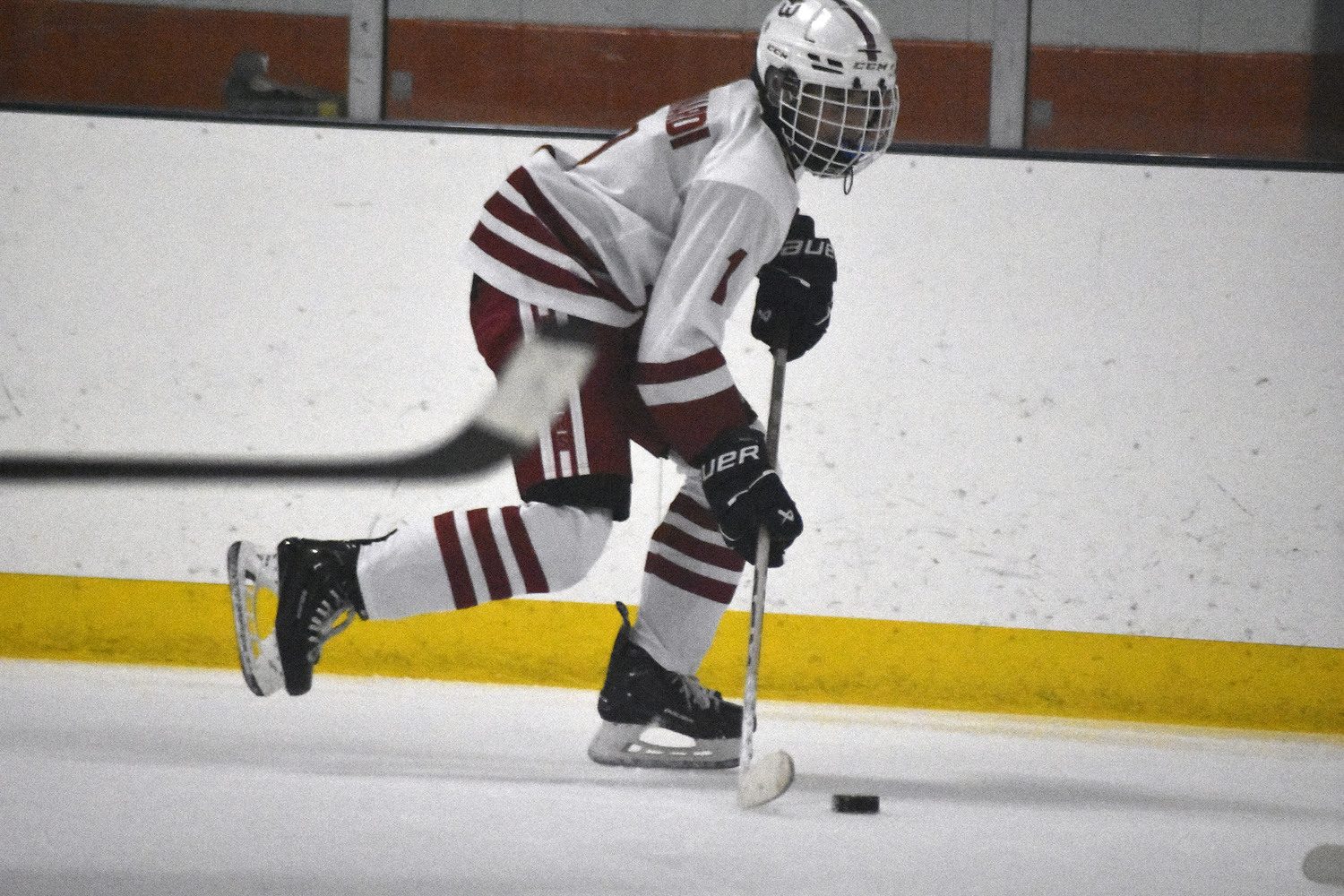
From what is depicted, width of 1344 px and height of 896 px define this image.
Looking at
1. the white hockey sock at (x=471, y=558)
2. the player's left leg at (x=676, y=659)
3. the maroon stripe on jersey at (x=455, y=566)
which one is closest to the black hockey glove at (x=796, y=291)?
the player's left leg at (x=676, y=659)

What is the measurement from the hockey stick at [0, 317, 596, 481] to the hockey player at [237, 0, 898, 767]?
3 cm

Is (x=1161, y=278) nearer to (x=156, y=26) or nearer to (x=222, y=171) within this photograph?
(x=222, y=171)

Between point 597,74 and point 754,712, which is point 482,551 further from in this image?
point 597,74

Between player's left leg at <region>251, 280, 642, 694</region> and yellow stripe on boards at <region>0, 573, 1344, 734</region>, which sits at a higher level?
player's left leg at <region>251, 280, 642, 694</region>

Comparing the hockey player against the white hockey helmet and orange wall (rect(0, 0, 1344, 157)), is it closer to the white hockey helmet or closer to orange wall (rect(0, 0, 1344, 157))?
the white hockey helmet

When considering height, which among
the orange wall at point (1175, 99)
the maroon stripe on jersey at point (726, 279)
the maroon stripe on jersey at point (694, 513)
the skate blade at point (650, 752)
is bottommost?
the skate blade at point (650, 752)

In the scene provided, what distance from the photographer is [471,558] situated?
1.74 m

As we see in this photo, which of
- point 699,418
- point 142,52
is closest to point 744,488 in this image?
point 699,418

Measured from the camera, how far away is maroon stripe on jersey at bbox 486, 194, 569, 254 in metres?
1.81

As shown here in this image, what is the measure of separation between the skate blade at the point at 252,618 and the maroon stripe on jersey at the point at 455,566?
0.24 m

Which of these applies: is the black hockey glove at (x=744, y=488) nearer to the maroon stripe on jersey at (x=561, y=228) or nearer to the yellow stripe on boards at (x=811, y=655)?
the maroon stripe on jersey at (x=561, y=228)

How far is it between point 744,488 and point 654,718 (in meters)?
0.43

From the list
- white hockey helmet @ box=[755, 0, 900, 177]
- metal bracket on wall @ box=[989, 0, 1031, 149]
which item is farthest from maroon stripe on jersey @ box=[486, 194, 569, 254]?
metal bracket on wall @ box=[989, 0, 1031, 149]

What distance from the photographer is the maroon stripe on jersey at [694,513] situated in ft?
6.39
